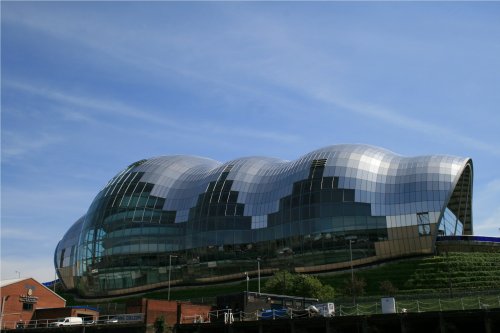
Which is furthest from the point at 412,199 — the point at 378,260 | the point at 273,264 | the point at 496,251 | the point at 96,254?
the point at 96,254

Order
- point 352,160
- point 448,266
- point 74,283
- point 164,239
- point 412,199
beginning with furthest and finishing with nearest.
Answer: point 74,283, point 164,239, point 352,160, point 412,199, point 448,266

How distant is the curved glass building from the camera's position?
8641 cm

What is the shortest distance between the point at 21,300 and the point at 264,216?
134ft

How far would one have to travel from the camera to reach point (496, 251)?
290 ft

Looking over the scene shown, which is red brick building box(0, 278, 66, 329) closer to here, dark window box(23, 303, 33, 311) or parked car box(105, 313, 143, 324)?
dark window box(23, 303, 33, 311)

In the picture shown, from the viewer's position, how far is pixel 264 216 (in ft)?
315

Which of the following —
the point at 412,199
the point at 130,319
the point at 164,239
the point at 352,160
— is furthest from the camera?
the point at 164,239

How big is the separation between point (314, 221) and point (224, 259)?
1815 centimetres

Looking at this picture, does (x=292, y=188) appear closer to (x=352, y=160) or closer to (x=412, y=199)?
(x=352, y=160)

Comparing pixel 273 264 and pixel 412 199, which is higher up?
pixel 412 199

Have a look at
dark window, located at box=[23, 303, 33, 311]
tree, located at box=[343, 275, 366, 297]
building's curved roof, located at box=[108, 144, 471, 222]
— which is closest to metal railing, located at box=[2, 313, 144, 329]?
dark window, located at box=[23, 303, 33, 311]

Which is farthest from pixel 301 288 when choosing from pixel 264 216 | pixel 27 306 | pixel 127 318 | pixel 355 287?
pixel 27 306

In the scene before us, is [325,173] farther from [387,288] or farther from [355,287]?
[387,288]

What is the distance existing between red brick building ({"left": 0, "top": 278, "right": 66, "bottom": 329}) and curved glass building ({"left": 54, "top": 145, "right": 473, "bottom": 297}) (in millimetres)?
21398
